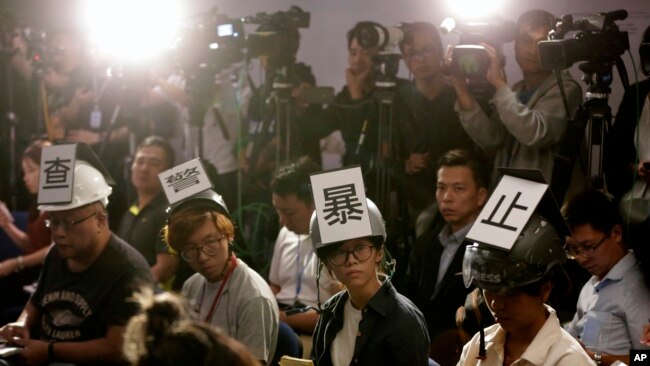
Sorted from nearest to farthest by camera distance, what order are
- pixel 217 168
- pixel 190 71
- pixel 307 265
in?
1. pixel 307 265
2. pixel 190 71
3. pixel 217 168

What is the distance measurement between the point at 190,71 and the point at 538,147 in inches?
79.7

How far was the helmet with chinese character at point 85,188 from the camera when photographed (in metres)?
3.29

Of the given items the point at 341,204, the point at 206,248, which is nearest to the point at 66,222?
the point at 206,248

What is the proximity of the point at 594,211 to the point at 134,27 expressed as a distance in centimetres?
323

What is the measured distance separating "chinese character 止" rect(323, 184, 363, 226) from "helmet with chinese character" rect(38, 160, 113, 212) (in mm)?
1147

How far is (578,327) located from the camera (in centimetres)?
292

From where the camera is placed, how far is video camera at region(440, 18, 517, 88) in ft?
11.9

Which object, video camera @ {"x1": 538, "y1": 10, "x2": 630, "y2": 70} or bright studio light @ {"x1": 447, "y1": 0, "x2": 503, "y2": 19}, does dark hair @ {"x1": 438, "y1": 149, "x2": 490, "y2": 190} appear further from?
bright studio light @ {"x1": 447, "y1": 0, "x2": 503, "y2": 19}

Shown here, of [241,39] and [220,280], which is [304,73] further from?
[220,280]

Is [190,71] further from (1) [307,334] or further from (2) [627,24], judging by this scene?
(2) [627,24]

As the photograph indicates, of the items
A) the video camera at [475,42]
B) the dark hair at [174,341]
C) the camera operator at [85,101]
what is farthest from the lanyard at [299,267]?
the dark hair at [174,341]

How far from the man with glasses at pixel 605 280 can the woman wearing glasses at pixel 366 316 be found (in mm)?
687

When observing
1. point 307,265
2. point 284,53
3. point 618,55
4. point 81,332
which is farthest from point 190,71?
point 618,55

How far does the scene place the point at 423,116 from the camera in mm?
4133
